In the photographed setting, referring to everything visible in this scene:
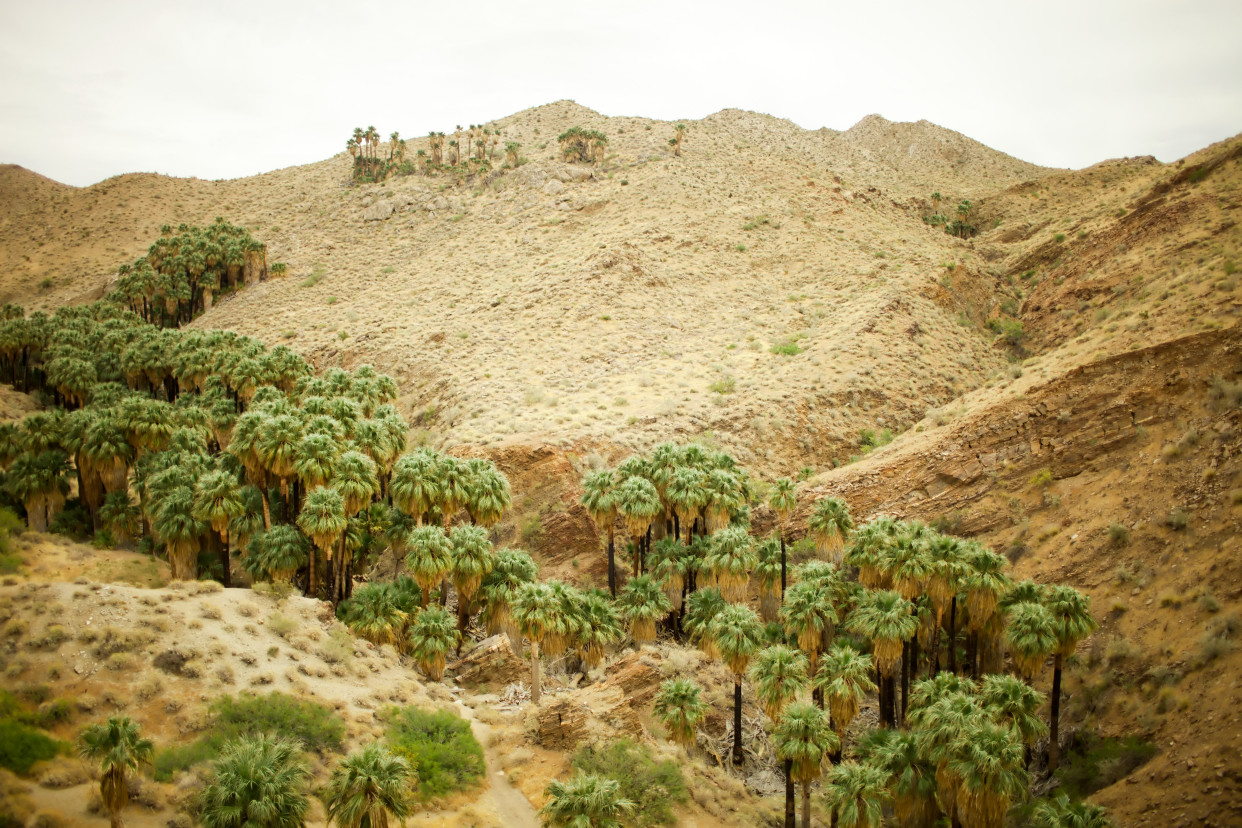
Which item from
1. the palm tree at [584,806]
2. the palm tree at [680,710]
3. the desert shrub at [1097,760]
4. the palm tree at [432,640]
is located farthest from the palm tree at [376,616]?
the desert shrub at [1097,760]

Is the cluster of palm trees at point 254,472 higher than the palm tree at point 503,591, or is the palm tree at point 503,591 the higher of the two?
the cluster of palm trees at point 254,472

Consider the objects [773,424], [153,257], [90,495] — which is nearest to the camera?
[90,495]

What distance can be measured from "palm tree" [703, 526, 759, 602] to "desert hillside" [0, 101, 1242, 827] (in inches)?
140

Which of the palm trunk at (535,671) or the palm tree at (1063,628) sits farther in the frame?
the palm trunk at (535,671)

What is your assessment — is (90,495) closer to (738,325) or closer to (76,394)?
(76,394)

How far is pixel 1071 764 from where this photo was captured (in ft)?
94.7

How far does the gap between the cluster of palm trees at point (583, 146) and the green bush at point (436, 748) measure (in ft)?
259

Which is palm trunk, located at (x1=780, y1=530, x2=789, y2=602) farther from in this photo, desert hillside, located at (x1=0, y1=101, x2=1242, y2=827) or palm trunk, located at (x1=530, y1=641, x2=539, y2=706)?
palm trunk, located at (x1=530, y1=641, x2=539, y2=706)

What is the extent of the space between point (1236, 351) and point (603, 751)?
3417 centimetres

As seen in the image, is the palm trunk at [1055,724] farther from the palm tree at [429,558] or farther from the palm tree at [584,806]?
the palm tree at [429,558]

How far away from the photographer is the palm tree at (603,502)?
1571 inches

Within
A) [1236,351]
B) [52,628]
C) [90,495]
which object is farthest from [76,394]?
[1236,351]

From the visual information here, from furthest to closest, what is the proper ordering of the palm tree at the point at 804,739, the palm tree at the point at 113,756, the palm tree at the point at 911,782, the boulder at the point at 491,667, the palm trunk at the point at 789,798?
1. the boulder at the point at 491,667
2. the palm trunk at the point at 789,798
3. the palm tree at the point at 804,739
4. the palm tree at the point at 911,782
5. the palm tree at the point at 113,756

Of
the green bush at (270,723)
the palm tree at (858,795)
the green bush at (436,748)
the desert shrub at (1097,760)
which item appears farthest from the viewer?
the desert shrub at (1097,760)
